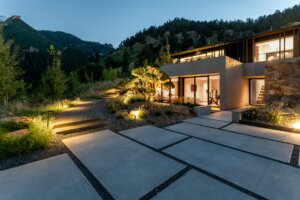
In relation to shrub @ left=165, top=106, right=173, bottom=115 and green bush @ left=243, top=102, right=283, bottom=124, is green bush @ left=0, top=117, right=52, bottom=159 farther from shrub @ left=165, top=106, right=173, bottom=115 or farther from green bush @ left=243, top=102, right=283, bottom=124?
green bush @ left=243, top=102, right=283, bottom=124

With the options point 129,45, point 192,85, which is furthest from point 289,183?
point 129,45

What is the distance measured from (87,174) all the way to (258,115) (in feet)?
22.5

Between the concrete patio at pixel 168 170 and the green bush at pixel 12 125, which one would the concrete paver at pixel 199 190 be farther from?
the green bush at pixel 12 125

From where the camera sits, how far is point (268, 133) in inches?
207

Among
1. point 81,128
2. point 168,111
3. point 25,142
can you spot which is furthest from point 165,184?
point 168,111

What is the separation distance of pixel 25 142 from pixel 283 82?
11.7 metres

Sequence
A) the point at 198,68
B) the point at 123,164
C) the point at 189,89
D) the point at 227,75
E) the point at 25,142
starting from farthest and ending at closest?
the point at 189,89
the point at 198,68
the point at 227,75
the point at 25,142
the point at 123,164

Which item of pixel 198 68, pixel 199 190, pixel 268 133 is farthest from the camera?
pixel 198 68

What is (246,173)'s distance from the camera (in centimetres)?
286

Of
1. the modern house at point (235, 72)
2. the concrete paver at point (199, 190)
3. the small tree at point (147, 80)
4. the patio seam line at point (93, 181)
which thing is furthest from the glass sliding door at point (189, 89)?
the patio seam line at point (93, 181)

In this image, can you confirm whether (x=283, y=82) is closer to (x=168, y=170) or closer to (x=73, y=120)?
(x=168, y=170)

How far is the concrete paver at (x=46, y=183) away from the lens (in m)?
2.33

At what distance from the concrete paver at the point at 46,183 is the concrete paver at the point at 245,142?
3.65m

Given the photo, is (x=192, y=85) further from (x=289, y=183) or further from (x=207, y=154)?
(x=289, y=183)
